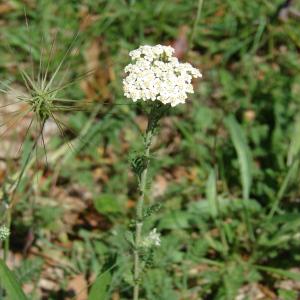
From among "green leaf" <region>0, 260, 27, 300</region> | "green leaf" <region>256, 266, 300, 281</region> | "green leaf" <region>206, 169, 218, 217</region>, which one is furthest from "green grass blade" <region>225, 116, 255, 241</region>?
"green leaf" <region>0, 260, 27, 300</region>

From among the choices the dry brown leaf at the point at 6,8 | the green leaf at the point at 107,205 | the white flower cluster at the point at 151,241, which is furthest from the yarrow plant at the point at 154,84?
the dry brown leaf at the point at 6,8

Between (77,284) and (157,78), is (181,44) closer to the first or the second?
(77,284)

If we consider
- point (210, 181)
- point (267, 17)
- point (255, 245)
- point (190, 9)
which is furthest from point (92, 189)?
point (267, 17)

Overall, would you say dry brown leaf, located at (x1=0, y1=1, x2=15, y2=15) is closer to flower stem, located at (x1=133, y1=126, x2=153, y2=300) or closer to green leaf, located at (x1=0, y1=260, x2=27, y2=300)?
flower stem, located at (x1=133, y1=126, x2=153, y2=300)

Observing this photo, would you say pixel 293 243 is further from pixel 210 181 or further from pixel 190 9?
pixel 190 9

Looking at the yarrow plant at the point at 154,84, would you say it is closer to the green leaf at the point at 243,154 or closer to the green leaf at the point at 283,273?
the green leaf at the point at 283,273

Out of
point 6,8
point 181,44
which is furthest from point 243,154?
point 6,8
